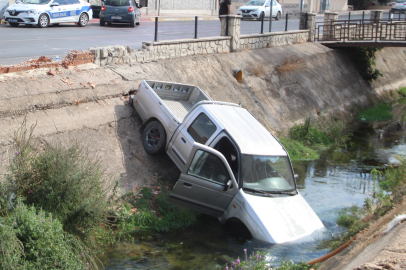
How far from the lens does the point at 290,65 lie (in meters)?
19.6

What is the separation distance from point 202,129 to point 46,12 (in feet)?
49.6

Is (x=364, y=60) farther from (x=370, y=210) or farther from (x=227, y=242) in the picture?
(x=227, y=242)

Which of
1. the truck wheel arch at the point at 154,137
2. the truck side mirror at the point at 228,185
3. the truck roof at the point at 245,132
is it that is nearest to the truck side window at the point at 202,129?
the truck roof at the point at 245,132

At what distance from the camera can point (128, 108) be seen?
1184cm

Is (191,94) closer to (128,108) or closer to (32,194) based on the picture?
(128,108)

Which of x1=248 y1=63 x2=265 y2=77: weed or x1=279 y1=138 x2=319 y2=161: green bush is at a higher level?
x1=248 y1=63 x2=265 y2=77: weed

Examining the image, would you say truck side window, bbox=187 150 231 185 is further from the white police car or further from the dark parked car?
the dark parked car

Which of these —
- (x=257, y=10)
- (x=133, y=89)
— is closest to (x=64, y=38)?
(x=133, y=89)

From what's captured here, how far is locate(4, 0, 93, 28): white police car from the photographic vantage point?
20312mm

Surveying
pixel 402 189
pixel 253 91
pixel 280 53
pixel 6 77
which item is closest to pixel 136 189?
pixel 6 77

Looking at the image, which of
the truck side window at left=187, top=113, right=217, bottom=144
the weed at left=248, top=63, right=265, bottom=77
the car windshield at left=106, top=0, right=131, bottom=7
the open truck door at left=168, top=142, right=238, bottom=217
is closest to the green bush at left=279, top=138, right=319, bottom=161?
the weed at left=248, top=63, right=265, bottom=77

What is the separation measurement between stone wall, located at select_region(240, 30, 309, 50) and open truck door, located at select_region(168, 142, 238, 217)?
37.8 ft

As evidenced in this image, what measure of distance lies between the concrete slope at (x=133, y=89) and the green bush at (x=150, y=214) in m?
0.55

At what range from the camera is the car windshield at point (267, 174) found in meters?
8.22
